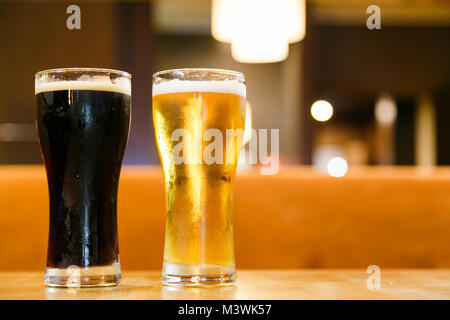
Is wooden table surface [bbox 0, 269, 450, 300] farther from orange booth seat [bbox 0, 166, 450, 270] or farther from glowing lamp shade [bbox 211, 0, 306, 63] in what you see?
glowing lamp shade [bbox 211, 0, 306, 63]

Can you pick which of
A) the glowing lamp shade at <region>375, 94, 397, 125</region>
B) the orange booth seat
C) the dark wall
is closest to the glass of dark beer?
the orange booth seat

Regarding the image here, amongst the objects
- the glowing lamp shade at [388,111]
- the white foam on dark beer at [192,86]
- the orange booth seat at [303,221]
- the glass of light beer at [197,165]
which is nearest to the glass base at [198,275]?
the glass of light beer at [197,165]

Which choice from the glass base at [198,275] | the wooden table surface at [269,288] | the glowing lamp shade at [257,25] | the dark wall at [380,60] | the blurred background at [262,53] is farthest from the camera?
the dark wall at [380,60]

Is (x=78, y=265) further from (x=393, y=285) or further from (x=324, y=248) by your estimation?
(x=324, y=248)

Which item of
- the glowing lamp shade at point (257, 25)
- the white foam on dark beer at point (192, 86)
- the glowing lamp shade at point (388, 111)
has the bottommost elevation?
the white foam on dark beer at point (192, 86)

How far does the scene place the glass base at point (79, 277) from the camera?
72 centimetres

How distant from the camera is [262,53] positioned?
393 cm

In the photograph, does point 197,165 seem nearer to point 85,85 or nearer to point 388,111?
point 85,85

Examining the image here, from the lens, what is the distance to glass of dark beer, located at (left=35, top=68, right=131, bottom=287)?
0.73m

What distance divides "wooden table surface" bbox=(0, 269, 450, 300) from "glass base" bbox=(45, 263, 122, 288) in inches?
0.7

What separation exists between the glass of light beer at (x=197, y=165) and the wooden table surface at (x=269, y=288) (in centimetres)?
4

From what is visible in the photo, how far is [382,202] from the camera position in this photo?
1486 millimetres

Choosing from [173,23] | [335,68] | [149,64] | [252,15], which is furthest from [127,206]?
[173,23]

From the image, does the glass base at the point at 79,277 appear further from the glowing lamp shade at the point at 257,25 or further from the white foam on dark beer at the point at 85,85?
the glowing lamp shade at the point at 257,25
